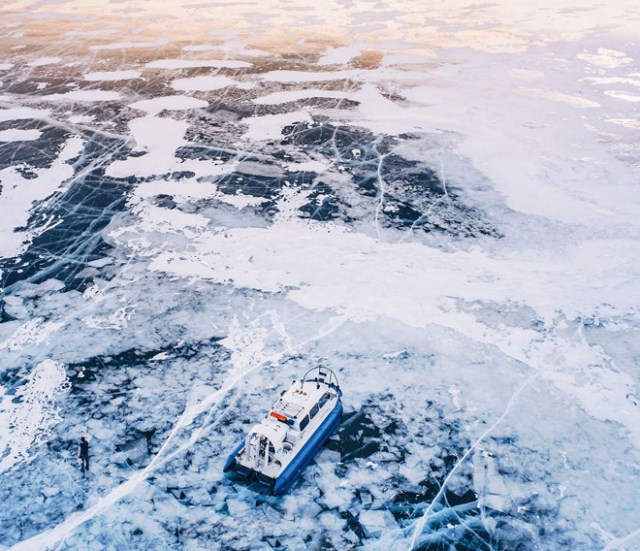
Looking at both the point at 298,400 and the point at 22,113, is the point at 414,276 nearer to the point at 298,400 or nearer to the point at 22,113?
the point at 298,400

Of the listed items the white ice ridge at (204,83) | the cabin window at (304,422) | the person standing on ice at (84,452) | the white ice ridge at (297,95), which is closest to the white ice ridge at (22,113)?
the white ice ridge at (204,83)

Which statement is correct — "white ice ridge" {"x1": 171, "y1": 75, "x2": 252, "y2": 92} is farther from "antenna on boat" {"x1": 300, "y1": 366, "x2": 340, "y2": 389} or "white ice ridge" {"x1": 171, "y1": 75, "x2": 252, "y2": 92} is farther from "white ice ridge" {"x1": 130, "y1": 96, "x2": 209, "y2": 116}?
"antenna on boat" {"x1": 300, "y1": 366, "x2": 340, "y2": 389}

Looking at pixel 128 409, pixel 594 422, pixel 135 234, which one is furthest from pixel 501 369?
pixel 135 234

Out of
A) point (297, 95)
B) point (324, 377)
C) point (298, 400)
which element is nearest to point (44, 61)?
point (297, 95)

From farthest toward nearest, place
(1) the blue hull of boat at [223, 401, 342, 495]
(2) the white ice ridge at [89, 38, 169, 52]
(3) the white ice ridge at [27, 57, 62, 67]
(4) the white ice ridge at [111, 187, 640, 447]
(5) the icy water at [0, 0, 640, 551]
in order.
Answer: (2) the white ice ridge at [89, 38, 169, 52], (3) the white ice ridge at [27, 57, 62, 67], (4) the white ice ridge at [111, 187, 640, 447], (5) the icy water at [0, 0, 640, 551], (1) the blue hull of boat at [223, 401, 342, 495]

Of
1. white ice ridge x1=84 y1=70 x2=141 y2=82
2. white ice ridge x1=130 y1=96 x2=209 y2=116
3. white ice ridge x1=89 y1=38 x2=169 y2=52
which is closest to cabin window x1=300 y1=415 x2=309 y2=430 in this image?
white ice ridge x1=130 y1=96 x2=209 y2=116
